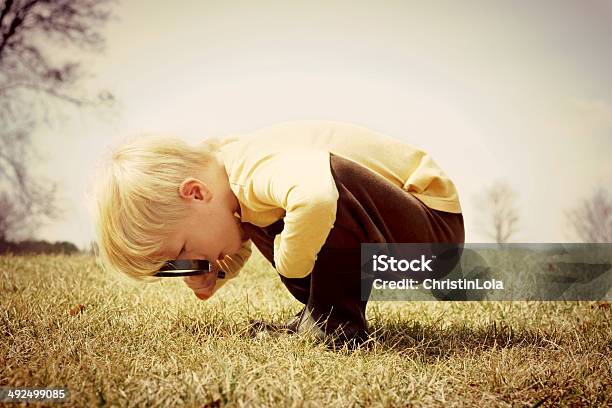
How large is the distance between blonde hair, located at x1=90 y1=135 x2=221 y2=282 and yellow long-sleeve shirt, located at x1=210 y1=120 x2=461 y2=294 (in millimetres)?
122

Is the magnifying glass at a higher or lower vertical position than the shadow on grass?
higher

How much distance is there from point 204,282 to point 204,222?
18cm

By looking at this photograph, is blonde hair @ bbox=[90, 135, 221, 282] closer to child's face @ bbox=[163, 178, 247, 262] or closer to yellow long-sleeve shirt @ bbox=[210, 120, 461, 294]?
child's face @ bbox=[163, 178, 247, 262]

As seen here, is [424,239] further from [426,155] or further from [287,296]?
[287,296]

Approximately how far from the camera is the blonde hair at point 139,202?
129 cm

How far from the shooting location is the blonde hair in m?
1.29

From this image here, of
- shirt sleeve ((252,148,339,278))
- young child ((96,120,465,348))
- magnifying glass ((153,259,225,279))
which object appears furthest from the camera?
magnifying glass ((153,259,225,279))

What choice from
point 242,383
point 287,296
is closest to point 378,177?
point 242,383

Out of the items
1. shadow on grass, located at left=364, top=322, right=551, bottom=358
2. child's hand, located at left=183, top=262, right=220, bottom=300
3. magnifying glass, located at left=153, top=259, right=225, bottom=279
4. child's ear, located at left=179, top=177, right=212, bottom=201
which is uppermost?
child's ear, located at left=179, top=177, right=212, bottom=201

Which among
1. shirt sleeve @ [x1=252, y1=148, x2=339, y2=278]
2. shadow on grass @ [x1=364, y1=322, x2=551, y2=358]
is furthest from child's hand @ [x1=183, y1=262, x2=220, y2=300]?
shadow on grass @ [x1=364, y1=322, x2=551, y2=358]

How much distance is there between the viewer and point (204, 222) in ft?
4.42

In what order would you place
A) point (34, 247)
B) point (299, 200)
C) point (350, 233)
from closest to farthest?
point (299, 200) → point (350, 233) → point (34, 247)

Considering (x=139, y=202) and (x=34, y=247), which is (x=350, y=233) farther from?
(x=34, y=247)

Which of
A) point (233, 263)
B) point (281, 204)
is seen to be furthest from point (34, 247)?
point (281, 204)
